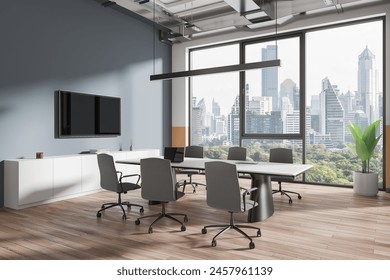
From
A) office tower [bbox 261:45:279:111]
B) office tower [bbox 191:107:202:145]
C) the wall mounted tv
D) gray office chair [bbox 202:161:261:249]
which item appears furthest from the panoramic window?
gray office chair [bbox 202:161:261:249]

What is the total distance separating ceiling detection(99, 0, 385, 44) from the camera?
5691 mm

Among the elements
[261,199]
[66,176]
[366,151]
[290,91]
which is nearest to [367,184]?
[366,151]

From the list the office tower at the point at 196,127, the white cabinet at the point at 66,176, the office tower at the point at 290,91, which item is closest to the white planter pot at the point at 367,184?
the office tower at the point at 290,91

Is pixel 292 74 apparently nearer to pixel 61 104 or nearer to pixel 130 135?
pixel 130 135

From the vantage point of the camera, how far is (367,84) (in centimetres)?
644

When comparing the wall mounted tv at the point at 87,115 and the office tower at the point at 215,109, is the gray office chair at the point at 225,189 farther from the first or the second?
the office tower at the point at 215,109

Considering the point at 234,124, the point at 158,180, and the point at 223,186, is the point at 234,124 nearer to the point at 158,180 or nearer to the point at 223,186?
the point at 158,180

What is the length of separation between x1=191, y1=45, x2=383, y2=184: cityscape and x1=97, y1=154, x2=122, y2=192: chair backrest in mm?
4323

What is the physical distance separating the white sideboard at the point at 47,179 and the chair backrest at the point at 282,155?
3304mm

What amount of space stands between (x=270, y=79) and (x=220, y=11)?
2007mm

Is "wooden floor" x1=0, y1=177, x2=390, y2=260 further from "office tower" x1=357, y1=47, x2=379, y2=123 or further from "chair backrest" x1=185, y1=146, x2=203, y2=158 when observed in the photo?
"office tower" x1=357, y1=47, x2=379, y2=123

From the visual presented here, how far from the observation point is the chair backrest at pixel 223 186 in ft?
10.4

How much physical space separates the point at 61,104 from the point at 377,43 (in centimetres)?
632
